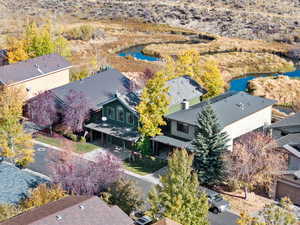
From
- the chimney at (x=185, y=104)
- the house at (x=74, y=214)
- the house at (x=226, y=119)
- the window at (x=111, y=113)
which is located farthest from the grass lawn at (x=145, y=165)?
the house at (x=74, y=214)

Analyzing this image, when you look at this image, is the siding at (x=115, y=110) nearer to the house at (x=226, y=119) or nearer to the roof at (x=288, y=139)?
the house at (x=226, y=119)

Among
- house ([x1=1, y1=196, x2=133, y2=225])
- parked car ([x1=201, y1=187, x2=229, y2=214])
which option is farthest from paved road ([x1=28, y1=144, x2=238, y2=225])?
house ([x1=1, y1=196, x2=133, y2=225])

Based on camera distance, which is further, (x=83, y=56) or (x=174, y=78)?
(x=83, y=56)

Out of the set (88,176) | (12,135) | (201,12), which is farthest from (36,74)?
(201,12)

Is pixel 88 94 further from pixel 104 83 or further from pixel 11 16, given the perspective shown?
pixel 11 16

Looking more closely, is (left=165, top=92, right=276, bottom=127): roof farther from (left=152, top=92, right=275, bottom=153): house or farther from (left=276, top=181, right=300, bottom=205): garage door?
(left=276, top=181, right=300, bottom=205): garage door

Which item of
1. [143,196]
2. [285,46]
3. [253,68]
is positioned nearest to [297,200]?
[143,196]
